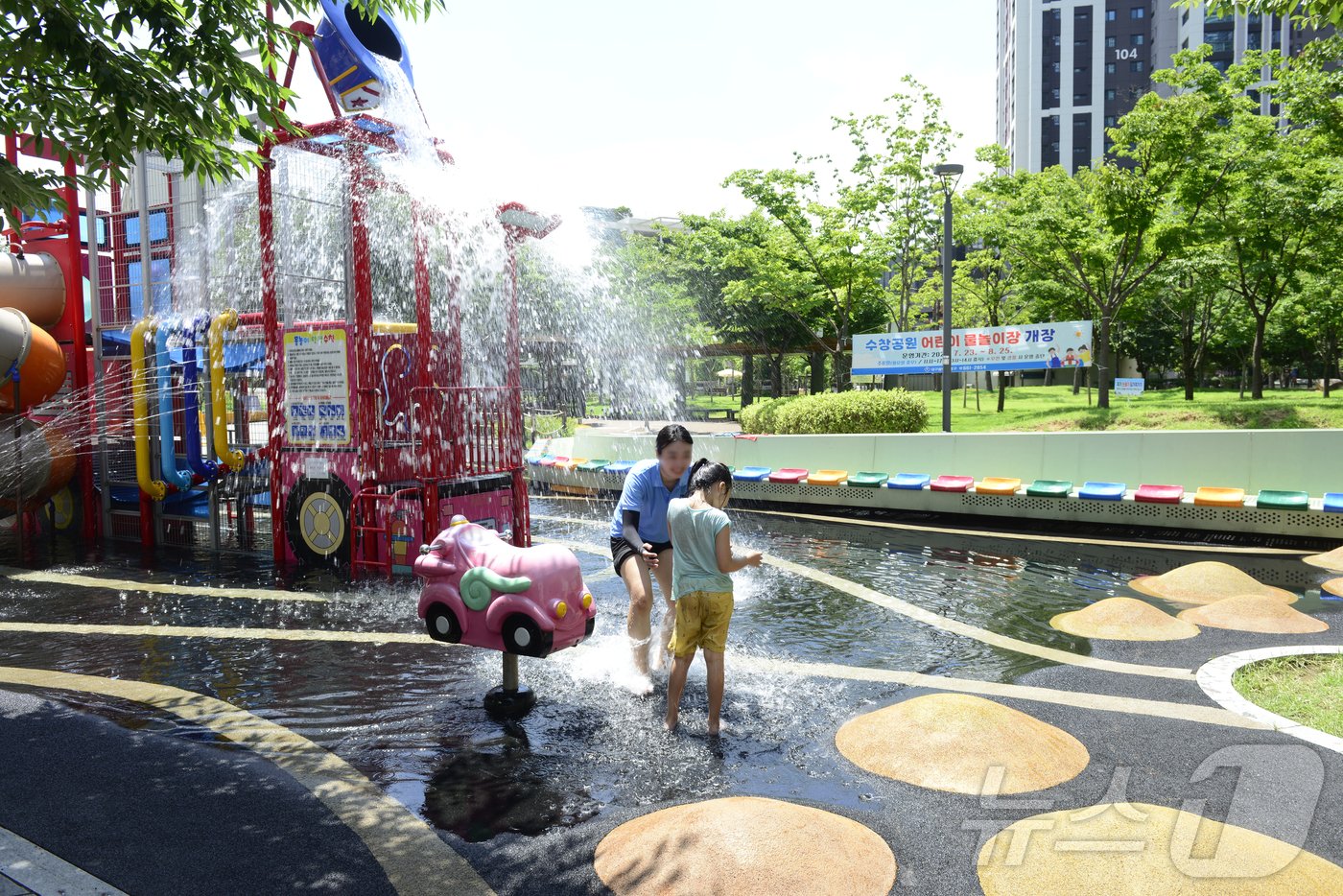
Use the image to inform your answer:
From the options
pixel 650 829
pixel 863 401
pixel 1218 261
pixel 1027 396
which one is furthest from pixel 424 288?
pixel 1027 396

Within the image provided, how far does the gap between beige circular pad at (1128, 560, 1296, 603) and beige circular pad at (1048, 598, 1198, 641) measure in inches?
34.1

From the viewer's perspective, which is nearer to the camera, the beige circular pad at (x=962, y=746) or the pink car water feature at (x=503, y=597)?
the beige circular pad at (x=962, y=746)

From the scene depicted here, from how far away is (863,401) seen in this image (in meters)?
18.0

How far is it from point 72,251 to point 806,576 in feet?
35.8

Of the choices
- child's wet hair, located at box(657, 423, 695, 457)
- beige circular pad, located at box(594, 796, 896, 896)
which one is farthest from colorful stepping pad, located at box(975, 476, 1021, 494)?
beige circular pad, located at box(594, 796, 896, 896)

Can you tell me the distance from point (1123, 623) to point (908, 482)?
6.70 m

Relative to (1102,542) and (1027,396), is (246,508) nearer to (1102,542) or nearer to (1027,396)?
(1102,542)

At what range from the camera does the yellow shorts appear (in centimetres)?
515

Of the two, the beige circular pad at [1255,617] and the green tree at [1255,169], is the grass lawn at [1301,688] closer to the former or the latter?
the beige circular pad at [1255,617]

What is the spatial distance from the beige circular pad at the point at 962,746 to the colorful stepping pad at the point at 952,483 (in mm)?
8660

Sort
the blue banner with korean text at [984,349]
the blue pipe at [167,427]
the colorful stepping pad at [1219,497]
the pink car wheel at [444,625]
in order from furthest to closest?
the blue banner with korean text at [984,349]
the blue pipe at [167,427]
the colorful stepping pad at [1219,497]
the pink car wheel at [444,625]

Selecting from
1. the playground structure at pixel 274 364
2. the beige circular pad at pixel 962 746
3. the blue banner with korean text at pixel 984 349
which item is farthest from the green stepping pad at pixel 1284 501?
the playground structure at pixel 274 364

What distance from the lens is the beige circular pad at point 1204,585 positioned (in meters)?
8.66

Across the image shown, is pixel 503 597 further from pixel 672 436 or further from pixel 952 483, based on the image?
pixel 952 483
